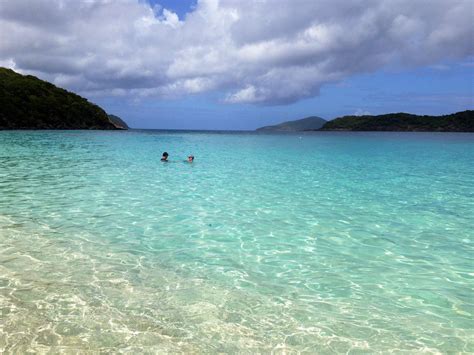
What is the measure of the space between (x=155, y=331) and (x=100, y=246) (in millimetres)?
5272

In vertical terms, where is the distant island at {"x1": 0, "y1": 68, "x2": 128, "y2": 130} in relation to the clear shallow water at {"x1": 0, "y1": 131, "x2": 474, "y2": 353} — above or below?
above

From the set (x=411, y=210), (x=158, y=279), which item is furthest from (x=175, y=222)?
(x=411, y=210)

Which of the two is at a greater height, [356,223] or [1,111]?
[1,111]

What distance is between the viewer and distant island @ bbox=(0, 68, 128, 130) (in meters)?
127

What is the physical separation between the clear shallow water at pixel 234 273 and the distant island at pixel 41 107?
125557mm

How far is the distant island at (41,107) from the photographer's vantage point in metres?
127

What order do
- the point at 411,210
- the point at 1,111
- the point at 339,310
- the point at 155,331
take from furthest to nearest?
the point at 1,111 < the point at 411,210 < the point at 339,310 < the point at 155,331

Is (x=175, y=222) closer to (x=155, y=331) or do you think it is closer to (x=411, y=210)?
(x=155, y=331)

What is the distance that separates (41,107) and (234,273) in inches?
6077

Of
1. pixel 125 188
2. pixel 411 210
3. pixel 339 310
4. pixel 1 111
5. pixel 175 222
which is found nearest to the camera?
pixel 339 310

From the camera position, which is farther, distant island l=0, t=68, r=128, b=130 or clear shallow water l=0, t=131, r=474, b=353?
distant island l=0, t=68, r=128, b=130

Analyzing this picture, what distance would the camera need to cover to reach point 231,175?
28.3m

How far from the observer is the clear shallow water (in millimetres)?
6371

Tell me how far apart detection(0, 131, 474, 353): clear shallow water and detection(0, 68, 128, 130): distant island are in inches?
4943
